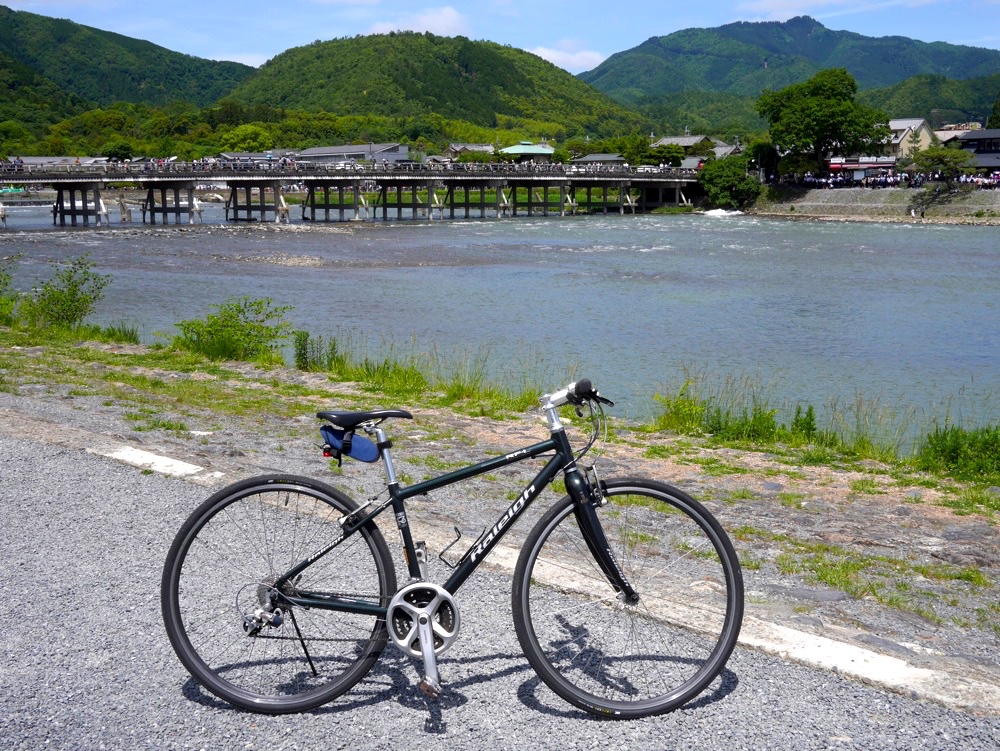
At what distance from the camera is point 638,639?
140 inches

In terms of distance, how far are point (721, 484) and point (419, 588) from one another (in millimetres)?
4209

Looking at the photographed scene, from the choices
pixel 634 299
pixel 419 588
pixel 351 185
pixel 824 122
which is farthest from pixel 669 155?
pixel 419 588

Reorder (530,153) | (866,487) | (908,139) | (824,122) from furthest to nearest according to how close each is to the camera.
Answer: (530,153) → (908,139) → (824,122) → (866,487)

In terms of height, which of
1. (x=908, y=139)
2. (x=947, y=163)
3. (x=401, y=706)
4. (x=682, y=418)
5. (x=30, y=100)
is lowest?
(x=682, y=418)

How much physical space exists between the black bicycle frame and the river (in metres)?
8.72

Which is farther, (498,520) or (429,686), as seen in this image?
(498,520)

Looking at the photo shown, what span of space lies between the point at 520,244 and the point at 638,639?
45.5m

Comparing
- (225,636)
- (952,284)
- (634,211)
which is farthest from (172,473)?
Answer: (634,211)

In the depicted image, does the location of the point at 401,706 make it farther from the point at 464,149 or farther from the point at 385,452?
the point at 464,149

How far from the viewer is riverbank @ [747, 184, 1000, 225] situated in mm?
62969

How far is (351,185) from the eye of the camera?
→ 77375 millimetres

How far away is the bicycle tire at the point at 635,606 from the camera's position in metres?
3.12

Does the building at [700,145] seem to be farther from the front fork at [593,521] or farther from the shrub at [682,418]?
the front fork at [593,521]

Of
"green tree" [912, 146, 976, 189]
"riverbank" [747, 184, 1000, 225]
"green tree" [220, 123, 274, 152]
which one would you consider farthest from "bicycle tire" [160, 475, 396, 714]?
"green tree" [220, 123, 274, 152]
